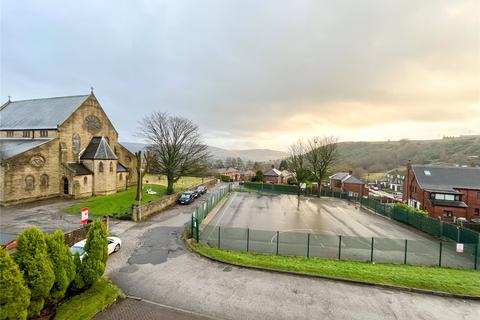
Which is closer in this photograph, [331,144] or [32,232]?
[32,232]

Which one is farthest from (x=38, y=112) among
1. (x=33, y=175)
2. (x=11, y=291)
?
(x=11, y=291)

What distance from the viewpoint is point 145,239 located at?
1762 centimetres

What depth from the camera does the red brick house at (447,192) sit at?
1400 inches

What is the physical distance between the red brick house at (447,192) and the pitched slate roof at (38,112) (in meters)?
51.3

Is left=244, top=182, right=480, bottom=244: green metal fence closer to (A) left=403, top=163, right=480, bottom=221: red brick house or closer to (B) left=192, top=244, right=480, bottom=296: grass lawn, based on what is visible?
(B) left=192, top=244, right=480, bottom=296: grass lawn

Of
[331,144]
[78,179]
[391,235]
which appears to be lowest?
[391,235]

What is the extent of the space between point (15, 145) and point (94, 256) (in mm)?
31504

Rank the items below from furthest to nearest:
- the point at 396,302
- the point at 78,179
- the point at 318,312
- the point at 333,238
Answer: the point at 78,179, the point at 333,238, the point at 396,302, the point at 318,312

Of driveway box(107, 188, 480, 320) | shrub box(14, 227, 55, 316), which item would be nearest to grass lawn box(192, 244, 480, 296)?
driveway box(107, 188, 480, 320)

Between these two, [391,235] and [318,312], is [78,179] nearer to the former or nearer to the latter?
[318,312]

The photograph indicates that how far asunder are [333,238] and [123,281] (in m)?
15.2

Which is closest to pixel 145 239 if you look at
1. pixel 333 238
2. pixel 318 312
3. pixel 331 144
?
pixel 318 312

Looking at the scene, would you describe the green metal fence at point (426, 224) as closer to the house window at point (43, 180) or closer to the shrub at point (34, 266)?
the shrub at point (34, 266)

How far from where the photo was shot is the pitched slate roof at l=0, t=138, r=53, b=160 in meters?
28.1
